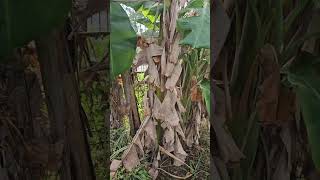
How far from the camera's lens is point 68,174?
22.5 inches

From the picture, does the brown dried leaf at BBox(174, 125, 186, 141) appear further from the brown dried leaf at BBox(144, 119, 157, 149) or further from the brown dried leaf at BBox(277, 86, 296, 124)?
the brown dried leaf at BBox(277, 86, 296, 124)

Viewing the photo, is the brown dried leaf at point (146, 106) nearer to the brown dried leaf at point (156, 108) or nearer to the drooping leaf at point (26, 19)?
the brown dried leaf at point (156, 108)

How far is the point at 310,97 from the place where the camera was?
526 millimetres

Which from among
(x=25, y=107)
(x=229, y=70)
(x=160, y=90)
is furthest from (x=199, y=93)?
(x=25, y=107)

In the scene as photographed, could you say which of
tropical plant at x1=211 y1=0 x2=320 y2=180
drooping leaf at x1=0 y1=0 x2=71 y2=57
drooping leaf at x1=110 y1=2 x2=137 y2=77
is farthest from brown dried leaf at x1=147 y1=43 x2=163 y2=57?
drooping leaf at x1=0 y1=0 x2=71 y2=57

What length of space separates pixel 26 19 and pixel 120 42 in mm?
304

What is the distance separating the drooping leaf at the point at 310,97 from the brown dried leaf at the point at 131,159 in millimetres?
505

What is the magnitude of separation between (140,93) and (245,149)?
42 cm

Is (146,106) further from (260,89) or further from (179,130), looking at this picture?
(260,89)

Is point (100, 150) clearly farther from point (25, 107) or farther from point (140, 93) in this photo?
point (140, 93)

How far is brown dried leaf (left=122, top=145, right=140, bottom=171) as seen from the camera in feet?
3.25

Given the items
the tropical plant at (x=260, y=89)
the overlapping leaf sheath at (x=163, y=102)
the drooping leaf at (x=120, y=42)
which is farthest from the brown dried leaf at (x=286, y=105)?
the overlapping leaf sheath at (x=163, y=102)

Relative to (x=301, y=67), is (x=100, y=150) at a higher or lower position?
lower

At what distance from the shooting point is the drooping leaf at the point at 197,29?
901mm
